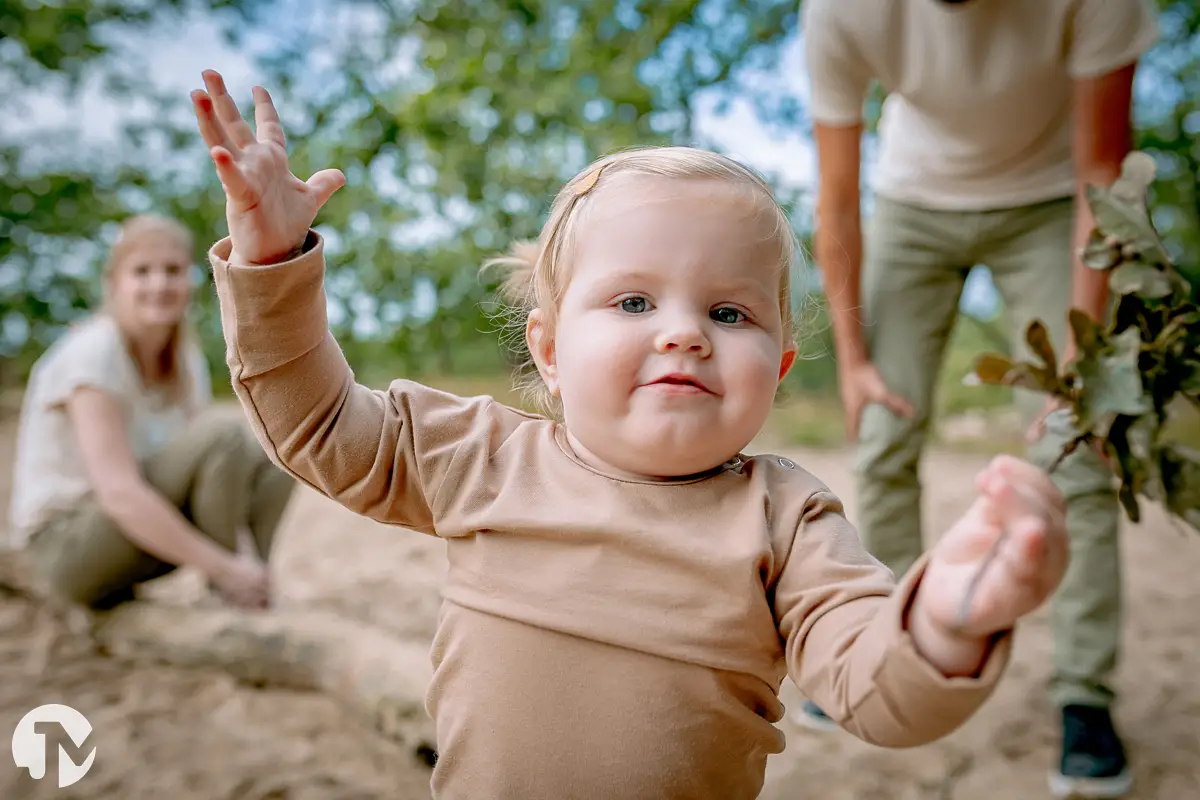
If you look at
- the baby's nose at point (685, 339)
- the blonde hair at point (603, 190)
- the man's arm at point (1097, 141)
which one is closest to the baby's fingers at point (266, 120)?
A: the blonde hair at point (603, 190)

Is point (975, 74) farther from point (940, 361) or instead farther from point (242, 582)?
point (242, 582)

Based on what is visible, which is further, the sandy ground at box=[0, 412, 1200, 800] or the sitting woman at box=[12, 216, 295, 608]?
the sitting woman at box=[12, 216, 295, 608]

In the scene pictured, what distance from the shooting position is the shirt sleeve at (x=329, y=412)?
3.11 feet

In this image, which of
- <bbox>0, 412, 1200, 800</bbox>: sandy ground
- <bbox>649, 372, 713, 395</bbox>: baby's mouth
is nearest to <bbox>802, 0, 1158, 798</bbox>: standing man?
<bbox>0, 412, 1200, 800</bbox>: sandy ground

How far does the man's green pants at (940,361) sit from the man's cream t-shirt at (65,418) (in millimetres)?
1689

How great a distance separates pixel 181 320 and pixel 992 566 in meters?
2.41

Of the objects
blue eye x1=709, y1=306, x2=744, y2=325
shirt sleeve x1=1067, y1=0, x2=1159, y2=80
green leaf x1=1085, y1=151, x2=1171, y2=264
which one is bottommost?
green leaf x1=1085, y1=151, x2=1171, y2=264

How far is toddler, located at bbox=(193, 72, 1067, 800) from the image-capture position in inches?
36.1

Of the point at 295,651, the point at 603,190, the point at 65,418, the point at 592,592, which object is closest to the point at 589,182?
the point at 603,190

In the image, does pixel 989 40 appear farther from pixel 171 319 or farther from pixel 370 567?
pixel 370 567

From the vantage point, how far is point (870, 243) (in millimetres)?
2217

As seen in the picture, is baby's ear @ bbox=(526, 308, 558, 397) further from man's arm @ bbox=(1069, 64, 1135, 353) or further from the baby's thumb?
man's arm @ bbox=(1069, 64, 1135, 353)

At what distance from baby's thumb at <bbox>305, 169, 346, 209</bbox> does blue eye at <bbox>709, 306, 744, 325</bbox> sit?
37cm

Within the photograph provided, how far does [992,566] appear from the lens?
675 mm
